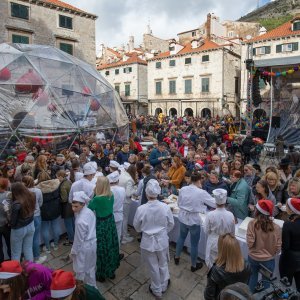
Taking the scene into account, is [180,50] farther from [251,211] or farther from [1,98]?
[251,211]

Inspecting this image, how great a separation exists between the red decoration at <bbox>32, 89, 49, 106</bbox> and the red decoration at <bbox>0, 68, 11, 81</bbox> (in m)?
1.28

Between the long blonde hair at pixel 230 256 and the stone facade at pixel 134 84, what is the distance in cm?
3817

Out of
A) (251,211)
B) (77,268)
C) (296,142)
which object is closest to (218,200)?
(251,211)

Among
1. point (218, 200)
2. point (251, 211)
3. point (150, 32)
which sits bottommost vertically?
point (251, 211)

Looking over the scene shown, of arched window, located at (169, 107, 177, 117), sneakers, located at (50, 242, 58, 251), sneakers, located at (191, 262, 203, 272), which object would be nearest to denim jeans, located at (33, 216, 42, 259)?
sneakers, located at (50, 242, 58, 251)

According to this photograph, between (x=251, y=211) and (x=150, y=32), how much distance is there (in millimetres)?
48222

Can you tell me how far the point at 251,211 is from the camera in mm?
4824

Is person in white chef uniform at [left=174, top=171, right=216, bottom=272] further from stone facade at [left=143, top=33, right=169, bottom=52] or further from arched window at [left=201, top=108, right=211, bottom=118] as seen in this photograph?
stone facade at [left=143, top=33, right=169, bottom=52]

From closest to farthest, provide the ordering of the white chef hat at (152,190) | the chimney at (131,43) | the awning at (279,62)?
the white chef hat at (152,190) < the awning at (279,62) < the chimney at (131,43)

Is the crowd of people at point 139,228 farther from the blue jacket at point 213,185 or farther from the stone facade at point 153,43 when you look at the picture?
the stone facade at point 153,43

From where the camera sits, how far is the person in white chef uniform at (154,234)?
385cm

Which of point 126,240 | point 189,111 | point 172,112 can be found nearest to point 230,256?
point 126,240

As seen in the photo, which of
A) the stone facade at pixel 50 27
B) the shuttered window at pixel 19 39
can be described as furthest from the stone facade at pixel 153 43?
the shuttered window at pixel 19 39

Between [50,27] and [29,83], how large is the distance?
15.7m
